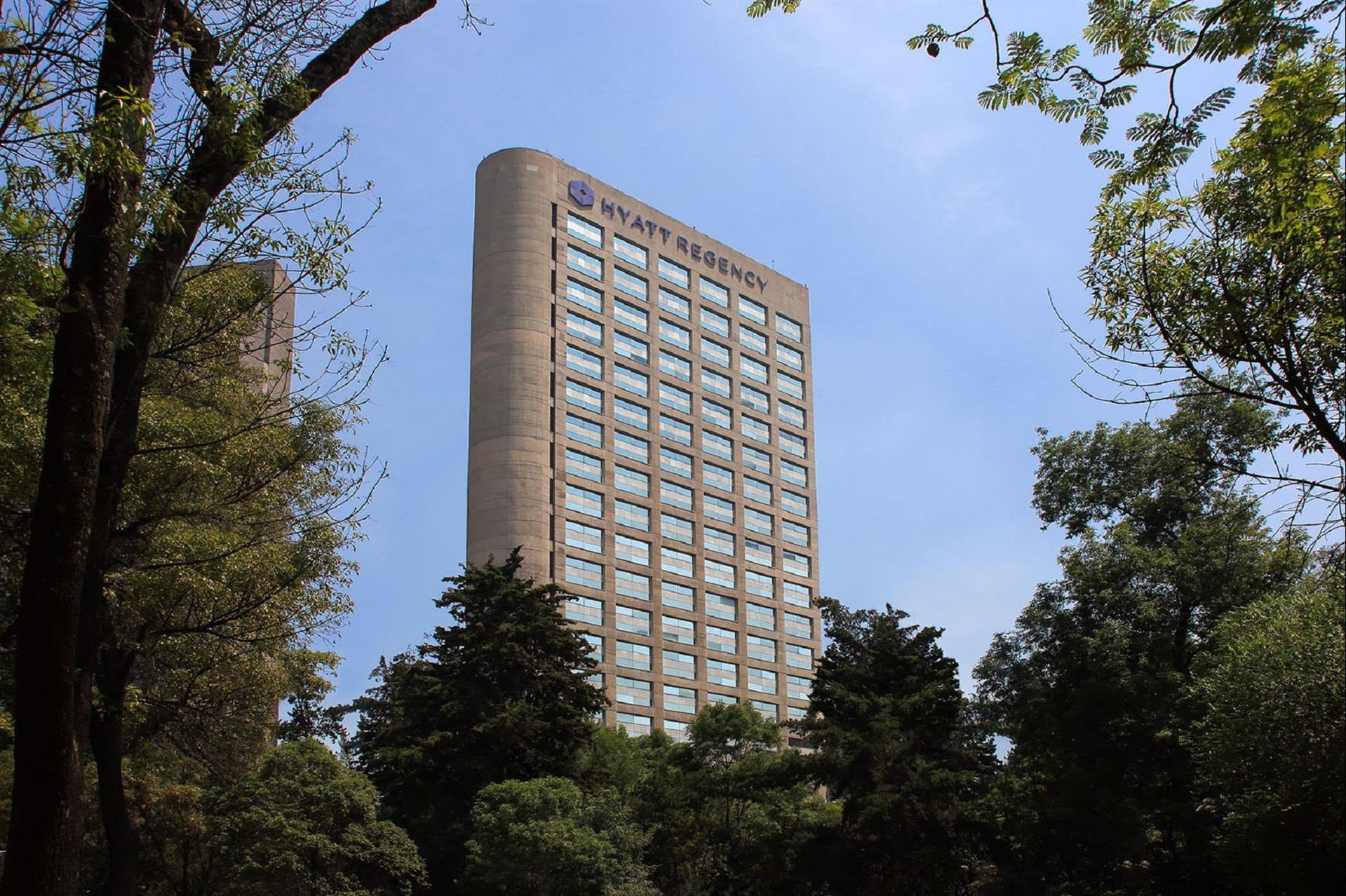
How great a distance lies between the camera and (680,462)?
86.8 m

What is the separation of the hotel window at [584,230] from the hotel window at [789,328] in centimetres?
1867

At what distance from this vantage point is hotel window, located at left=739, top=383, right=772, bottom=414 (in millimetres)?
93125

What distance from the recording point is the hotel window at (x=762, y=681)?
86812 mm

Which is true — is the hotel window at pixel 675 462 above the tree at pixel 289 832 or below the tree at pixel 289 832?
above

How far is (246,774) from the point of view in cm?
2927

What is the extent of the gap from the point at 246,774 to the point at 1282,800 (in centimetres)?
2228

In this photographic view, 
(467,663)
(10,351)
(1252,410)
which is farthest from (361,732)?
(10,351)

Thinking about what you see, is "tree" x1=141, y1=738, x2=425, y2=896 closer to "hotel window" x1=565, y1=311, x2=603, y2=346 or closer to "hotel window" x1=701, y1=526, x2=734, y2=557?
"hotel window" x1=565, y1=311, x2=603, y2=346

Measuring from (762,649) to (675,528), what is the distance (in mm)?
11326

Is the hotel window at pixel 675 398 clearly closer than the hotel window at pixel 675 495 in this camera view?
No

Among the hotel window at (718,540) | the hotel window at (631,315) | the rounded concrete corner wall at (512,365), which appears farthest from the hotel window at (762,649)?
the hotel window at (631,315)

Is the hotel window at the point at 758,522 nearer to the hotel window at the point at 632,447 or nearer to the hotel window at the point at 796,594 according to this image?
the hotel window at the point at 796,594

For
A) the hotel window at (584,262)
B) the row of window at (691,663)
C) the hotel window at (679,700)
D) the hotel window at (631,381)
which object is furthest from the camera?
the hotel window at (631,381)

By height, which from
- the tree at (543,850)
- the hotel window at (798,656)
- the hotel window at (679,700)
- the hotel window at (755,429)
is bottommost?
the tree at (543,850)
